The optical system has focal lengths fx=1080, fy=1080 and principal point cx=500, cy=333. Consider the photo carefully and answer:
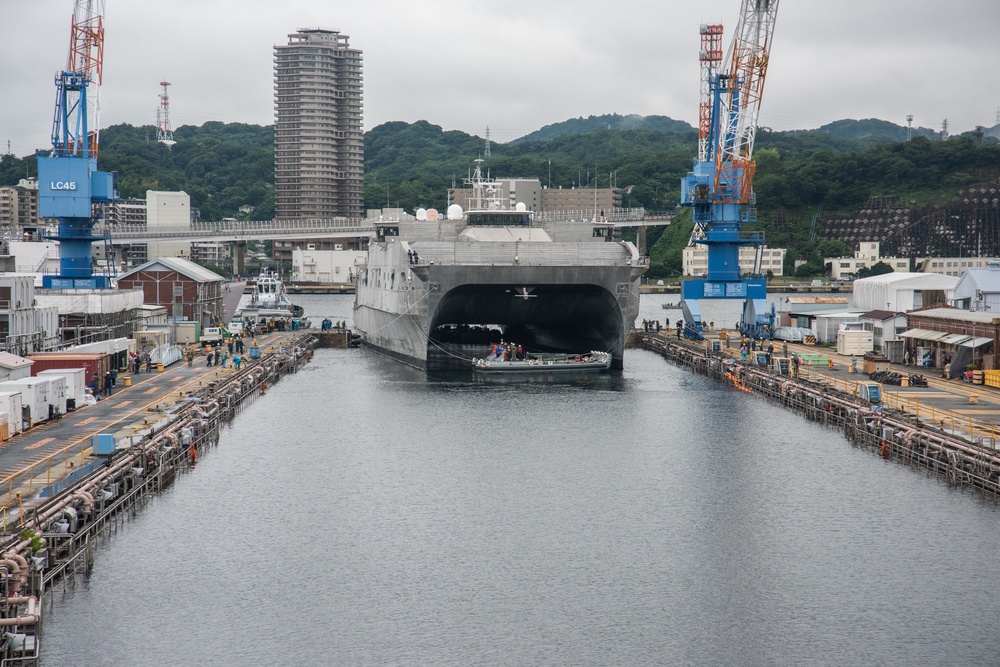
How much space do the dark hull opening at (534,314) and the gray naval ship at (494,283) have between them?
65mm

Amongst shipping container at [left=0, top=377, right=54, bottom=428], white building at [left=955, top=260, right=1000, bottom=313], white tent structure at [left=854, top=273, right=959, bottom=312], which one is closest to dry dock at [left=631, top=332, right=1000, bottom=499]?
white building at [left=955, top=260, right=1000, bottom=313]

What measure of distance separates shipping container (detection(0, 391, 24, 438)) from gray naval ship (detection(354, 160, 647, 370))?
22760mm

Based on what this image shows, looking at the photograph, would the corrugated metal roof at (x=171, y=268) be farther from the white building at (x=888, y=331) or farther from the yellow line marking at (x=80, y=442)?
the white building at (x=888, y=331)

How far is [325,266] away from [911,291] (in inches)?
5401

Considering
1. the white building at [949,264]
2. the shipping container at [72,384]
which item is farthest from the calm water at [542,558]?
the white building at [949,264]

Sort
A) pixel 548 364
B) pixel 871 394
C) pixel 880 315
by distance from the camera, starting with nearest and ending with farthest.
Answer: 1. pixel 871 394
2. pixel 548 364
3. pixel 880 315

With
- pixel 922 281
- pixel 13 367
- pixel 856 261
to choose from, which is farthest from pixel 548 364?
pixel 856 261

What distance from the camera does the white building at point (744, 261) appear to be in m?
171

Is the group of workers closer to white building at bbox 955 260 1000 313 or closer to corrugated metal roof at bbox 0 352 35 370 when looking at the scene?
white building at bbox 955 260 1000 313

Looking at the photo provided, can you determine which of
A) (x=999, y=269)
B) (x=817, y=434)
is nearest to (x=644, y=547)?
(x=817, y=434)

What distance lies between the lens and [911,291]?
6806 cm

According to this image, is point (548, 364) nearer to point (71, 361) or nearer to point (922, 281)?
point (71, 361)

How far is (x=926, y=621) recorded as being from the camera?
2252 cm

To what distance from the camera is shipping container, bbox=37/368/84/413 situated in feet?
137
